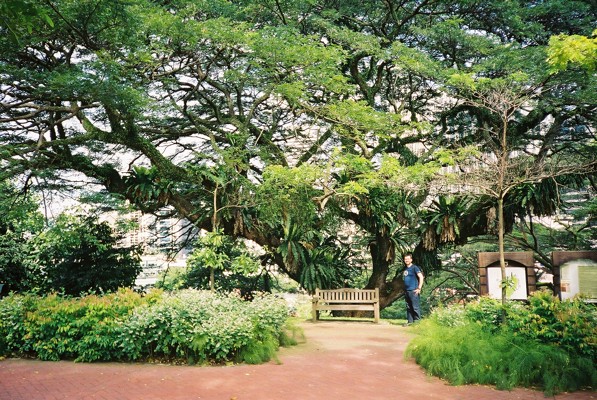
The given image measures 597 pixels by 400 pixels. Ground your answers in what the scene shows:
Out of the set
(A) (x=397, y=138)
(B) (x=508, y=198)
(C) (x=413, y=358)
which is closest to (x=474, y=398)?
(C) (x=413, y=358)

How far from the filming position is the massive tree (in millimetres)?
11414

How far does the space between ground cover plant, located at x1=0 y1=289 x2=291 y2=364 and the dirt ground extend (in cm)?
29

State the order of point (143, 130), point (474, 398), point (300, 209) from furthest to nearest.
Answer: point (143, 130)
point (300, 209)
point (474, 398)

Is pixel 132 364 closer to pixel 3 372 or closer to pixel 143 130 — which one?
pixel 3 372

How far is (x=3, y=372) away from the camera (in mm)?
8172

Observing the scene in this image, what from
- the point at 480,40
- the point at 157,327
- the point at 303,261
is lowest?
the point at 157,327

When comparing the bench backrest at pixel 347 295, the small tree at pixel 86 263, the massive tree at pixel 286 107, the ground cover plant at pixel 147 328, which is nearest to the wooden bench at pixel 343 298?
the bench backrest at pixel 347 295

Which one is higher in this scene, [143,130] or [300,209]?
[143,130]

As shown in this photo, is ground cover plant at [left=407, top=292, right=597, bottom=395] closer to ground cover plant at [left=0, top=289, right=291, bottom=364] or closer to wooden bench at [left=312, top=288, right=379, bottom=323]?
ground cover plant at [left=0, top=289, right=291, bottom=364]

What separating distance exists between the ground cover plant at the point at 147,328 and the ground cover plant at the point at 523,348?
112 inches

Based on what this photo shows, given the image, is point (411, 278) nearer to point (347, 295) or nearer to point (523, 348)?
point (347, 295)

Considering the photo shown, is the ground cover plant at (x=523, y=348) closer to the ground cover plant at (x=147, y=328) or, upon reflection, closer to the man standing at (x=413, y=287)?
the ground cover plant at (x=147, y=328)

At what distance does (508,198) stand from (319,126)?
6.19 metres

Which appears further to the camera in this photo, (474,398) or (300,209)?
(300,209)
